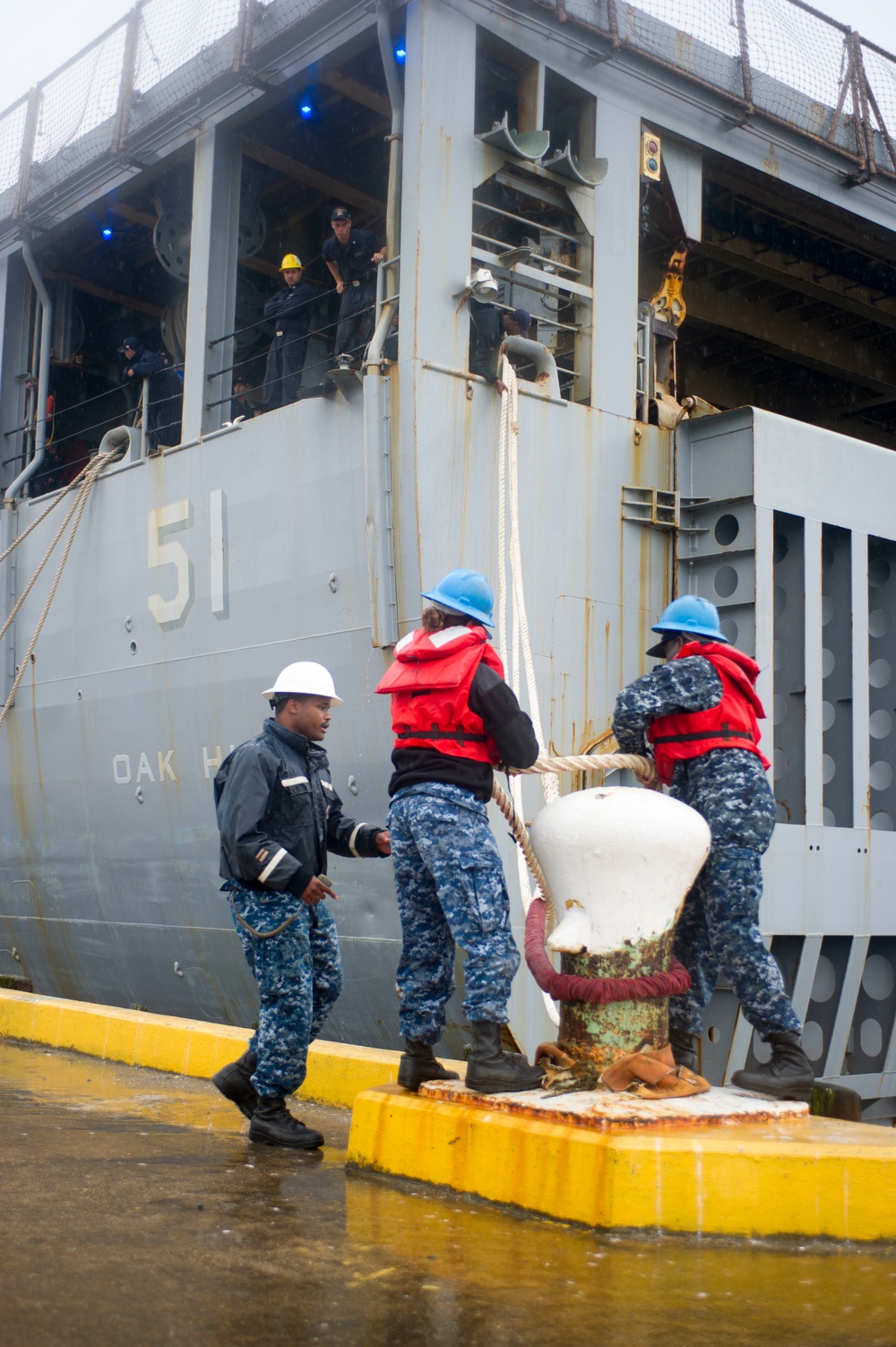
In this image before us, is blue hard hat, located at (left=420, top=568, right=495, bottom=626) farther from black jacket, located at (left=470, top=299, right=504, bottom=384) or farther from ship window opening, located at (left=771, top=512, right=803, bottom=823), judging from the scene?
ship window opening, located at (left=771, top=512, right=803, bottom=823)

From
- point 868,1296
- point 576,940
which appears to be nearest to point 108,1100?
point 576,940

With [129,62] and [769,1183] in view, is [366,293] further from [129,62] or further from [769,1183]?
[769,1183]

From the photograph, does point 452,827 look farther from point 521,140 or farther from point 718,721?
point 521,140

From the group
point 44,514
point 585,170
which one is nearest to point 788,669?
point 585,170

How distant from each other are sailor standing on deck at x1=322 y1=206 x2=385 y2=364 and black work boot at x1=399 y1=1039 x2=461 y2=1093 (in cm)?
536

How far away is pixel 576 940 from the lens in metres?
4.15

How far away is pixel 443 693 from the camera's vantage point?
438 cm

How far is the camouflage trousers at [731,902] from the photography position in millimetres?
4512

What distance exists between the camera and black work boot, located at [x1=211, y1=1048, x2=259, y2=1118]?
4820mm

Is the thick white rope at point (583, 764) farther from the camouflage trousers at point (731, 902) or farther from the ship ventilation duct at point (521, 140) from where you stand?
the ship ventilation duct at point (521, 140)

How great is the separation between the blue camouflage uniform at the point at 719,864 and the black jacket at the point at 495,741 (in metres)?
0.55

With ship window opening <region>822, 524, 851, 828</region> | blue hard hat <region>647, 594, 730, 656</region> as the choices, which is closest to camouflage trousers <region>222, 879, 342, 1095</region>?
blue hard hat <region>647, 594, 730, 656</region>

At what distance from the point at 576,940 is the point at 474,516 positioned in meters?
3.63

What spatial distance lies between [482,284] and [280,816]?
12.6 ft
